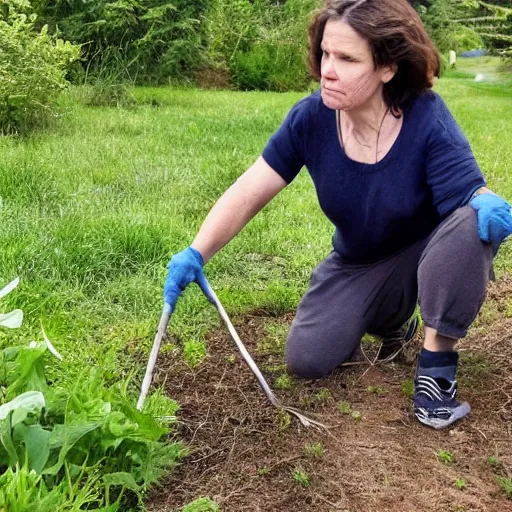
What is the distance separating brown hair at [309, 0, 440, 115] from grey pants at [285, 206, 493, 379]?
43 centimetres

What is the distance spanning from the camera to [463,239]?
218cm

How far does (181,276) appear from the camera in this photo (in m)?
2.18

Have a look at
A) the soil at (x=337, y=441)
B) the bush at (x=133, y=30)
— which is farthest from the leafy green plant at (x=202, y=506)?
the bush at (x=133, y=30)

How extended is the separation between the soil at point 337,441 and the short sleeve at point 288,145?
0.69 meters

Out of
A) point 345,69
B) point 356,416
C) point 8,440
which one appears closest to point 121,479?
point 8,440

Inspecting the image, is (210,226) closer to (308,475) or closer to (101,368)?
(101,368)

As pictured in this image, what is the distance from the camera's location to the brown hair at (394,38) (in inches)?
88.4

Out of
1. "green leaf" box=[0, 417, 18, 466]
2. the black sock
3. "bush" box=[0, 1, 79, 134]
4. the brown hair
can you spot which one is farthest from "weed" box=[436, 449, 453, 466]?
"bush" box=[0, 1, 79, 134]

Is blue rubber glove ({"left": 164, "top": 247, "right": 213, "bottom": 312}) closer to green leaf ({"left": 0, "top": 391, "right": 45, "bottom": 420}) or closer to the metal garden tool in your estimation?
the metal garden tool

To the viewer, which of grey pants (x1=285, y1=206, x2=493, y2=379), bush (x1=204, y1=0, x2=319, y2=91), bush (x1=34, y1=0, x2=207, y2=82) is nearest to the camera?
grey pants (x1=285, y1=206, x2=493, y2=379)

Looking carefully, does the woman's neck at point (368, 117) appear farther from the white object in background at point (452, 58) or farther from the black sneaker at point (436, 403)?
the white object in background at point (452, 58)

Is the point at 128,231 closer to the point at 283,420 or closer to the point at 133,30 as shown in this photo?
the point at 283,420

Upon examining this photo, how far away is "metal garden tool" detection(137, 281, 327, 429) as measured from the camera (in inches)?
80.1

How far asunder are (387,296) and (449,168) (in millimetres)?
569
